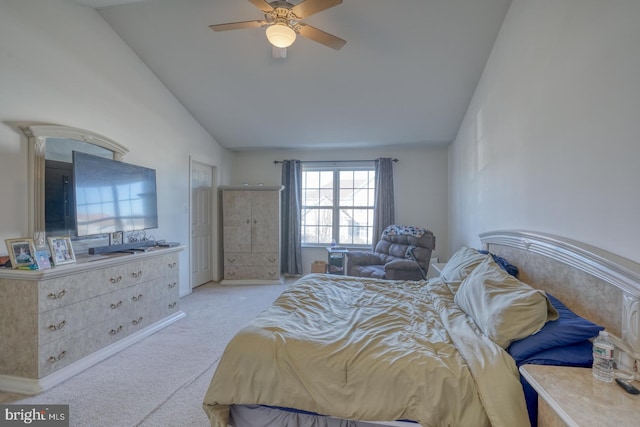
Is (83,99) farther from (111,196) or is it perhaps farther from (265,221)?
(265,221)

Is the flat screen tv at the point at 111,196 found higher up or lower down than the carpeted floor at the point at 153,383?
higher up

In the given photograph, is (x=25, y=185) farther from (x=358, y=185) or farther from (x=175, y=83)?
(x=358, y=185)

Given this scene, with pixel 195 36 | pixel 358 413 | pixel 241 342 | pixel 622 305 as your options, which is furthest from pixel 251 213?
pixel 622 305

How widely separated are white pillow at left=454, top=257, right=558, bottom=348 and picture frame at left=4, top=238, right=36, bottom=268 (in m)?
2.93

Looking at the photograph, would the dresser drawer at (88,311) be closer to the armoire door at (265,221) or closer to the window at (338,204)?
the armoire door at (265,221)

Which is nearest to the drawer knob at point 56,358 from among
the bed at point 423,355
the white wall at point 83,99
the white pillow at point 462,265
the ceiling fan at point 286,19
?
the white wall at point 83,99

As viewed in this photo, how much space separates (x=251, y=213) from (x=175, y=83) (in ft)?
7.07

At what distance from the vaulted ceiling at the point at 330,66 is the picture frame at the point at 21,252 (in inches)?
90.2

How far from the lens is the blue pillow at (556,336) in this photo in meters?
1.26

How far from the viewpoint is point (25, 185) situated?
7.63 feet

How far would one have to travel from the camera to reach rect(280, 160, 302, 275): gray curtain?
5.32 meters

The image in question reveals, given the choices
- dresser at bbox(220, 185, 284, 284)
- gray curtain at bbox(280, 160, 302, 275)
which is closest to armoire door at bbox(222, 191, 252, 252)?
dresser at bbox(220, 185, 284, 284)

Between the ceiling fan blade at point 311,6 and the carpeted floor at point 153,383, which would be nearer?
the carpeted floor at point 153,383

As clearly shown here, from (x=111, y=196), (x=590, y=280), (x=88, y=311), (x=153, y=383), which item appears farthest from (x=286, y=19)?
(x=153, y=383)
